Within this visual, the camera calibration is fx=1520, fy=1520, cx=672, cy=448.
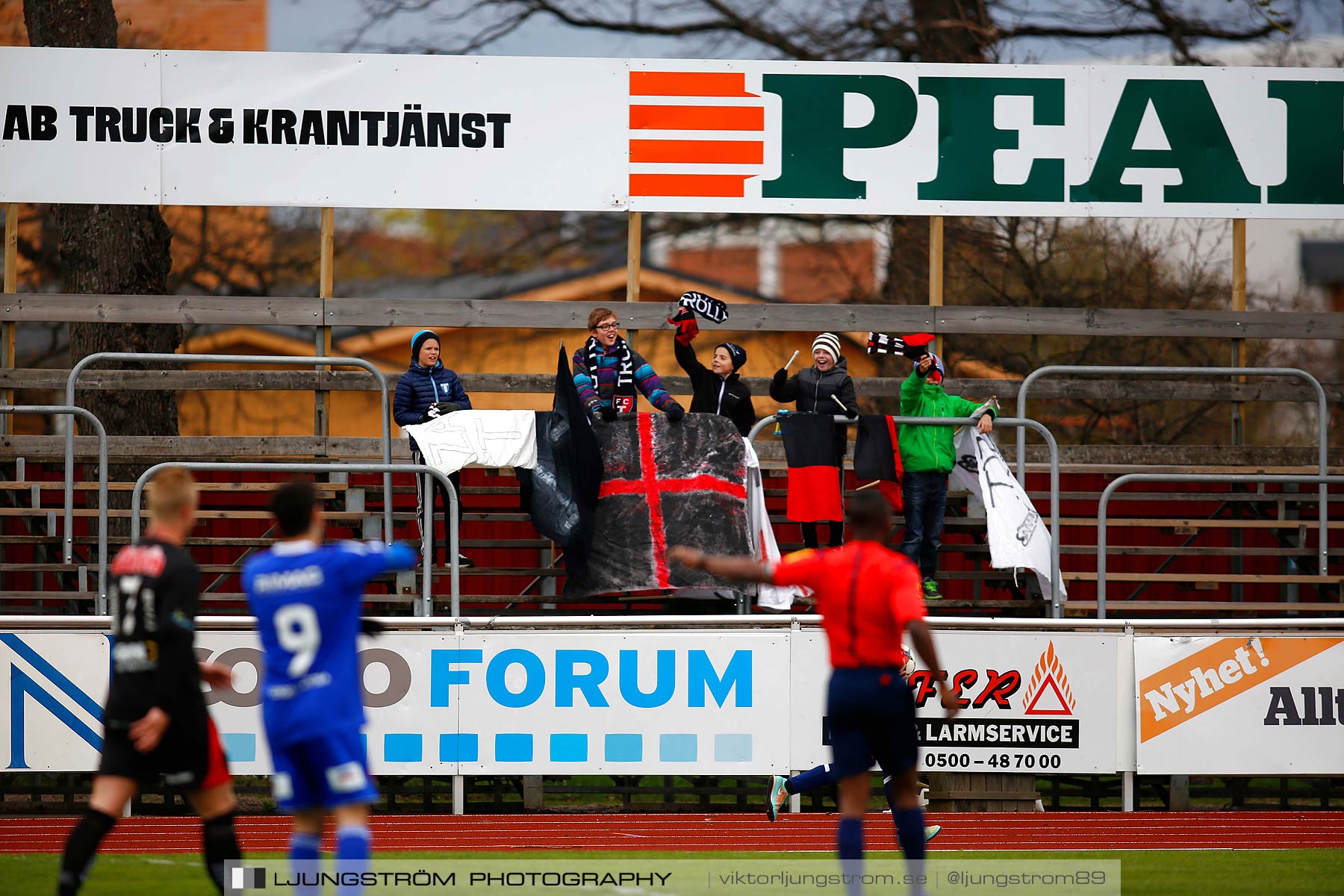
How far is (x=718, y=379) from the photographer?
12.0 meters

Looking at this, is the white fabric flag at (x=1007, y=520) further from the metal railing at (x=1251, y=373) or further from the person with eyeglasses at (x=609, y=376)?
the person with eyeglasses at (x=609, y=376)

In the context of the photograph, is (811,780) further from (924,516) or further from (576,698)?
(924,516)

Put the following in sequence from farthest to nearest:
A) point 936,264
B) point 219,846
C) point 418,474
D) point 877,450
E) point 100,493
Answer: point 936,264 → point 877,450 → point 418,474 → point 100,493 → point 219,846

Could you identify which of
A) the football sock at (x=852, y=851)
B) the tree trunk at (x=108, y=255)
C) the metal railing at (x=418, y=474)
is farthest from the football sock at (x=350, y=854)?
the tree trunk at (x=108, y=255)

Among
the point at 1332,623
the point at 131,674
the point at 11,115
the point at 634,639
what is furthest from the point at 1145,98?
the point at 131,674

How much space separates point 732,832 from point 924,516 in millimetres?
3089

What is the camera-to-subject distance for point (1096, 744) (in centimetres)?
1096

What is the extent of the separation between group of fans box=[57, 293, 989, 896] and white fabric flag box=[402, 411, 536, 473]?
4.59 metres

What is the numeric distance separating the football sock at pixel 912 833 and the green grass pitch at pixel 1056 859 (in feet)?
4.98

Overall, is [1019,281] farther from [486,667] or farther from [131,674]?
[131,674]

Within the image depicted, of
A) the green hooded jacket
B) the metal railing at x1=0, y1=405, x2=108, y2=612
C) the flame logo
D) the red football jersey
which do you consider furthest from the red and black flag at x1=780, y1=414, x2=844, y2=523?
the metal railing at x1=0, y1=405, x2=108, y2=612

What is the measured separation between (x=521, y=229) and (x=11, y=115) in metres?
13.1

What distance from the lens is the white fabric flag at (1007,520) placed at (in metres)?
11.5

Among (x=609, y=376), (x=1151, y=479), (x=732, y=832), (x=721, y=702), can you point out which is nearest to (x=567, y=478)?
(x=609, y=376)
